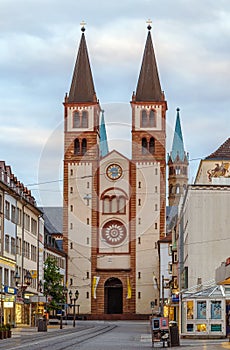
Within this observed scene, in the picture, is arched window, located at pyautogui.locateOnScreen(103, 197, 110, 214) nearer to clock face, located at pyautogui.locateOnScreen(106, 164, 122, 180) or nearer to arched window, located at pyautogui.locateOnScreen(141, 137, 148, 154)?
clock face, located at pyautogui.locateOnScreen(106, 164, 122, 180)

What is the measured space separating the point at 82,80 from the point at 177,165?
58623 millimetres

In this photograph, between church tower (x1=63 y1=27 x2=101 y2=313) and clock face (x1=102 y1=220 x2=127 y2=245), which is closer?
church tower (x1=63 y1=27 x2=101 y2=313)

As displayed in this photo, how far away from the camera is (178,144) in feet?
620

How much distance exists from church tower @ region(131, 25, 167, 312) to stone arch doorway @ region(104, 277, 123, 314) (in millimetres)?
4151

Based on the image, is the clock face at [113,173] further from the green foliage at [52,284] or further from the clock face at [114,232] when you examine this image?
the green foliage at [52,284]

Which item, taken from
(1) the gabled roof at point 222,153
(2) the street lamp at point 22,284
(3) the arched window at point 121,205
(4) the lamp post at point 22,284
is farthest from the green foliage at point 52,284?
(3) the arched window at point 121,205

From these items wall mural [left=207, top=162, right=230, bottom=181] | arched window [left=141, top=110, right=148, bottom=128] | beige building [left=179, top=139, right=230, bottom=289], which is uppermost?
arched window [left=141, top=110, right=148, bottom=128]

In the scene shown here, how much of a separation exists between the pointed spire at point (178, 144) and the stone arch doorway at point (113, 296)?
203 feet

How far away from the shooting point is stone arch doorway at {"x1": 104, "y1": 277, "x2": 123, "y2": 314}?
395ft

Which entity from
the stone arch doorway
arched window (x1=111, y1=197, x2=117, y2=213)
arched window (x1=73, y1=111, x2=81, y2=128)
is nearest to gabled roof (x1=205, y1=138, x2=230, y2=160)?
arched window (x1=111, y1=197, x2=117, y2=213)

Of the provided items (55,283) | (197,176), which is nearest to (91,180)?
(55,283)

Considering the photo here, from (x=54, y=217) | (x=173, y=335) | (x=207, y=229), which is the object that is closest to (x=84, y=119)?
(x=54, y=217)

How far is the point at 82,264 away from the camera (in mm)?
118938

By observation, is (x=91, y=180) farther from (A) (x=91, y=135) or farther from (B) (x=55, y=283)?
(B) (x=55, y=283)
